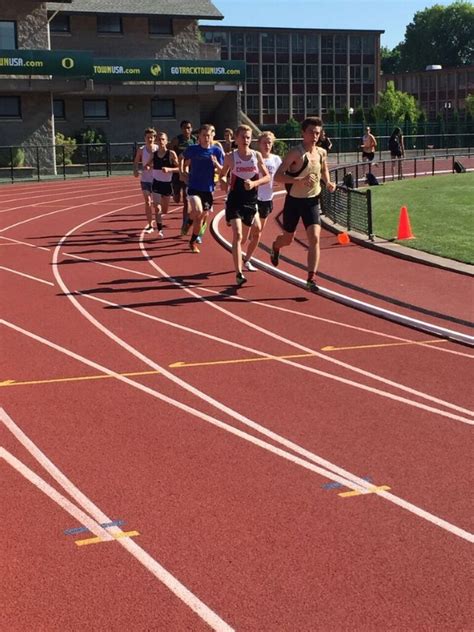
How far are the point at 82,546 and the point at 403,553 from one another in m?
1.60

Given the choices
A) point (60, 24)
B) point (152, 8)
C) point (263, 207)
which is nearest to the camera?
point (263, 207)

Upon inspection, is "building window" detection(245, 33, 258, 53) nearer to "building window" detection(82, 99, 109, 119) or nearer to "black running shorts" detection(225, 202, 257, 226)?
"building window" detection(82, 99, 109, 119)

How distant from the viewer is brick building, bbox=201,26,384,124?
362 ft

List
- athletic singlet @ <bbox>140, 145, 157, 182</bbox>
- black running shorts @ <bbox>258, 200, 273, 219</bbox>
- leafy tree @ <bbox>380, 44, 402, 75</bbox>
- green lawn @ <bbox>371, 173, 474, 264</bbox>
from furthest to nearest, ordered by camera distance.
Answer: leafy tree @ <bbox>380, 44, 402, 75</bbox>
athletic singlet @ <bbox>140, 145, 157, 182</bbox>
green lawn @ <bbox>371, 173, 474, 264</bbox>
black running shorts @ <bbox>258, 200, 273, 219</bbox>


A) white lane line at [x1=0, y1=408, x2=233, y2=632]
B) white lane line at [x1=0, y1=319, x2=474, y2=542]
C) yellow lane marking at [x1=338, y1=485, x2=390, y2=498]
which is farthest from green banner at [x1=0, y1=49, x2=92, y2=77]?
yellow lane marking at [x1=338, y1=485, x2=390, y2=498]

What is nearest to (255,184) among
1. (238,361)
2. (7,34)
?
(238,361)

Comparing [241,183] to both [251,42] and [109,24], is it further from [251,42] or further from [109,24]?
[251,42]

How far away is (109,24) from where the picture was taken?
51.4 metres

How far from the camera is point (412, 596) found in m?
4.09

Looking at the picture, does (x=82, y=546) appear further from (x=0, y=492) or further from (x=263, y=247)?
(x=263, y=247)

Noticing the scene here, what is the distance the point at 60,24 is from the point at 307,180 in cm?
4332

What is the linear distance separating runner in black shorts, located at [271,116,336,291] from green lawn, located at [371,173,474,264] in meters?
3.42

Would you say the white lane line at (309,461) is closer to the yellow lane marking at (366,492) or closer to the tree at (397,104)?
the yellow lane marking at (366,492)

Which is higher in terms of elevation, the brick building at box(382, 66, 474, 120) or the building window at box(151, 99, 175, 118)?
the brick building at box(382, 66, 474, 120)
